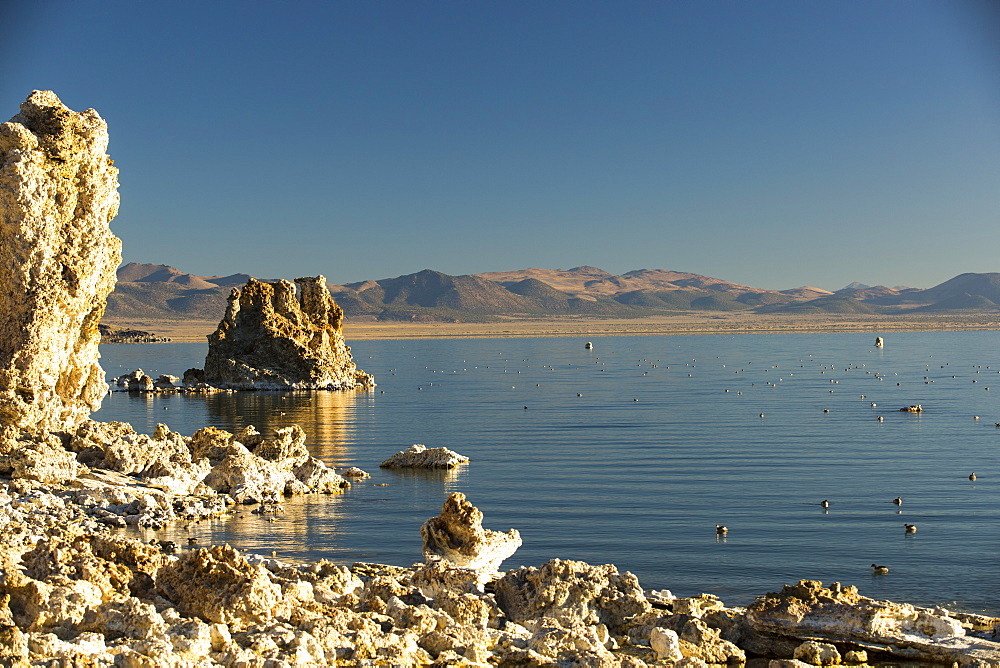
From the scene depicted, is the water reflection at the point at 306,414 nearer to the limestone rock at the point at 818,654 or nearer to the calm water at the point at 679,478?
the calm water at the point at 679,478

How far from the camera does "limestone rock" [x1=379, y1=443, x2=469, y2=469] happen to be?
27.8 meters

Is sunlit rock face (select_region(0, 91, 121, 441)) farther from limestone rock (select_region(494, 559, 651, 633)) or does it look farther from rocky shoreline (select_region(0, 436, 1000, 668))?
limestone rock (select_region(494, 559, 651, 633))

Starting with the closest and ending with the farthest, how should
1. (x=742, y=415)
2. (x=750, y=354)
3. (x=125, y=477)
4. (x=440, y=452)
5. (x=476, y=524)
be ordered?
(x=476, y=524)
(x=125, y=477)
(x=440, y=452)
(x=742, y=415)
(x=750, y=354)

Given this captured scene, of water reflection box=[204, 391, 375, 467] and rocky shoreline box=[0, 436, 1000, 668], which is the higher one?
rocky shoreline box=[0, 436, 1000, 668]

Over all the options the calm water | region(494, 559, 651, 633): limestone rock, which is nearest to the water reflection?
the calm water

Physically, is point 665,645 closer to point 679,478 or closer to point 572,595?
point 572,595

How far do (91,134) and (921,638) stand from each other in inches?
761

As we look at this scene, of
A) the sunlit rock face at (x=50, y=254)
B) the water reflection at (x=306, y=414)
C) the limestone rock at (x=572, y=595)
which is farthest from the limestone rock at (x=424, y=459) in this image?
the limestone rock at (x=572, y=595)

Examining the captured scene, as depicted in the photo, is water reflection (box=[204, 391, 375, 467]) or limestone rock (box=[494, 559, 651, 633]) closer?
limestone rock (box=[494, 559, 651, 633])

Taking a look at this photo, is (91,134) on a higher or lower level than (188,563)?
higher

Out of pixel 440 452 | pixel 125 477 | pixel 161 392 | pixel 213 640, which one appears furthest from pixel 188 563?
pixel 161 392

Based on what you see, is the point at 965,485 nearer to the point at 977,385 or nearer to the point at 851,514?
the point at 851,514

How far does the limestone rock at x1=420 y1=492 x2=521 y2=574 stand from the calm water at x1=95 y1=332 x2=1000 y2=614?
790mm

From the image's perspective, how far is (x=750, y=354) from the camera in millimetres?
106500
